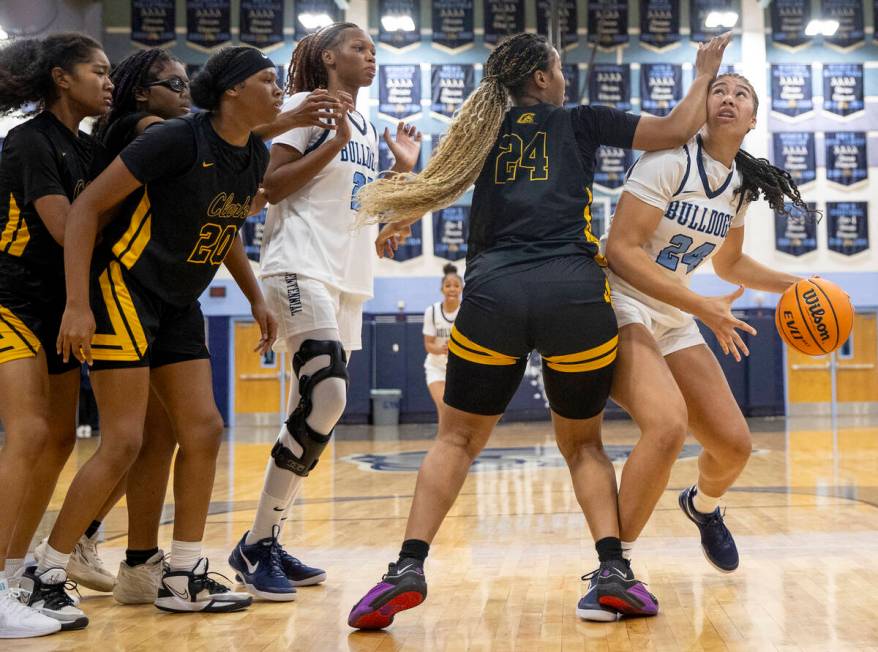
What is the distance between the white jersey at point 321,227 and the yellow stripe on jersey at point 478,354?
2.58 feet

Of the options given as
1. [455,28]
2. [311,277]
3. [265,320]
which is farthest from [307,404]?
[455,28]

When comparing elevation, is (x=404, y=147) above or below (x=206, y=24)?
below

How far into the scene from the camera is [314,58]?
3.93m

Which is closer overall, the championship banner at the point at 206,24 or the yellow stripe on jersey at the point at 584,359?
the yellow stripe on jersey at the point at 584,359

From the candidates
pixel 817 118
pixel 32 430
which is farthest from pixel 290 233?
pixel 817 118

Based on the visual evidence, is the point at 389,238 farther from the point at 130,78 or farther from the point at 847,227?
the point at 847,227

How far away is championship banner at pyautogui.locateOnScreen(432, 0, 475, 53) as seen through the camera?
17531 mm

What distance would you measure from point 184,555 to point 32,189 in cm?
125

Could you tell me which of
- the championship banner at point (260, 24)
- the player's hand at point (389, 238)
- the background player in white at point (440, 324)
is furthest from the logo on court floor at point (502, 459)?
the championship banner at point (260, 24)

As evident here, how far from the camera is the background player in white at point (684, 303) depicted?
10.3 feet

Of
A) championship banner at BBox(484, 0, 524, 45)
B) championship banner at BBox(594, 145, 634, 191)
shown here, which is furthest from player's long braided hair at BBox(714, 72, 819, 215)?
championship banner at BBox(484, 0, 524, 45)

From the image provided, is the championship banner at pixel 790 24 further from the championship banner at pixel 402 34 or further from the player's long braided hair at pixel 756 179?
the player's long braided hair at pixel 756 179

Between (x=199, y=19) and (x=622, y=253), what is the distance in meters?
15.7

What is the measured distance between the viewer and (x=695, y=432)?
3.62 metres
